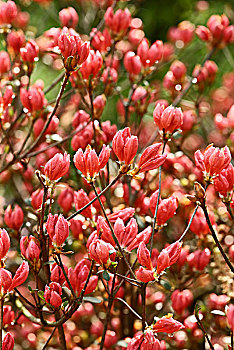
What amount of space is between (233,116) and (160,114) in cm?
49

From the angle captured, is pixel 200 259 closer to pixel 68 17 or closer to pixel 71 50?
pixel 71 50

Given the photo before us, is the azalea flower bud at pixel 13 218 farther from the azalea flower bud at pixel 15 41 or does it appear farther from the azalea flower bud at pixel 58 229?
the azalea flower bud at pixel 15 41

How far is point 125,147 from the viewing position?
860 millimetres

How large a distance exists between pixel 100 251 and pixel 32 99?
1.73ft

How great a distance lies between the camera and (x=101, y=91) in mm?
1481

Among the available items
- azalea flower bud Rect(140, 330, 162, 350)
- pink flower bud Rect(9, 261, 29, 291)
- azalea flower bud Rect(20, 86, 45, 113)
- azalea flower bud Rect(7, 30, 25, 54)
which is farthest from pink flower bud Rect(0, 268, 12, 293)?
azalea flower bud Rect(7, 30, 25, 54)

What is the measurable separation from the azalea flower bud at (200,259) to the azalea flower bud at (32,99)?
546 millimetres

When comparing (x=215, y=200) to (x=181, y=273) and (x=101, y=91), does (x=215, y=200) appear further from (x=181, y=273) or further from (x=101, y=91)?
(x=101, y=91)

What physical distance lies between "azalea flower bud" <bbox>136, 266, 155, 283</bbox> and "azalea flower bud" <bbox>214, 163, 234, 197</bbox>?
0.25 meters

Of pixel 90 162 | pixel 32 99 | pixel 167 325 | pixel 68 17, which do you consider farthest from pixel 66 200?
pixel 68 17

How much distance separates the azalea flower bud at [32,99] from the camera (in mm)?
1203

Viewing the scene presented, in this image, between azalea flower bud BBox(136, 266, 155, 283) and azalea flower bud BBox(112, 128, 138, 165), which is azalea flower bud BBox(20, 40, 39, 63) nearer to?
azalea flower bud BBox(112, 128, 138, 165)

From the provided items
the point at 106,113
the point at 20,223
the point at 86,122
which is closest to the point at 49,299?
the point at 20,223

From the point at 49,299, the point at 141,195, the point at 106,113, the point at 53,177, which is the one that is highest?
the point at 53,177
